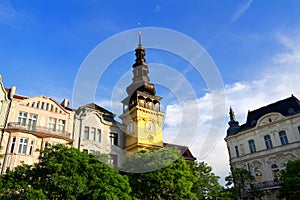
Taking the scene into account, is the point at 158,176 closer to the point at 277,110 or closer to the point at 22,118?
the point at 22,118

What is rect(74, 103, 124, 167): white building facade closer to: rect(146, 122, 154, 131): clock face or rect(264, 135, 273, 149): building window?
rect(146, 122, 154, 131): clock face

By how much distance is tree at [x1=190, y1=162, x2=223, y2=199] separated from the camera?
85.3 feet

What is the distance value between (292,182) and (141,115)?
65.0 feet

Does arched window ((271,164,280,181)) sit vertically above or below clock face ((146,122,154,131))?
below

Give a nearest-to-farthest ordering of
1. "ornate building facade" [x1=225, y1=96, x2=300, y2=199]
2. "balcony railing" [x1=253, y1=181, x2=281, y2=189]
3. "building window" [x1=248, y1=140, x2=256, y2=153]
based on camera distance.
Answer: "balcony railing" [x1=253, y1=181, x2=281, y2=189]
"ornate building facade" [x1=225, y1=96, x2=300, y2=199]
"building window" [x1=248, y1=140, x2=256, y2=153]

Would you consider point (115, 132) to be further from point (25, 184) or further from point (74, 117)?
point (25, 184)

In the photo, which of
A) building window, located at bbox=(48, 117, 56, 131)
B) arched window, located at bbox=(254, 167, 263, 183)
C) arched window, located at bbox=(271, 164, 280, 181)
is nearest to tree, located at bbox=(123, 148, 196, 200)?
building window, located at bbox=(48, 117, 56, 131)

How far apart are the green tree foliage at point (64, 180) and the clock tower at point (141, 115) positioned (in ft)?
44.6

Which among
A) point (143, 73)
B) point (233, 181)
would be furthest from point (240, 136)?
point (143, 73)

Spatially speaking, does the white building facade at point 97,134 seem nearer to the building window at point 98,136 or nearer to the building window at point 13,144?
the building window at point 98,136

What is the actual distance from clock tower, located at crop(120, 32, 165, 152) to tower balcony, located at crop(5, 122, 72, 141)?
895 centimetres

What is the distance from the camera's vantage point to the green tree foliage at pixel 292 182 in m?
26.3

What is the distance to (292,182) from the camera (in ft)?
87.3

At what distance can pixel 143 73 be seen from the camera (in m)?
38.2
